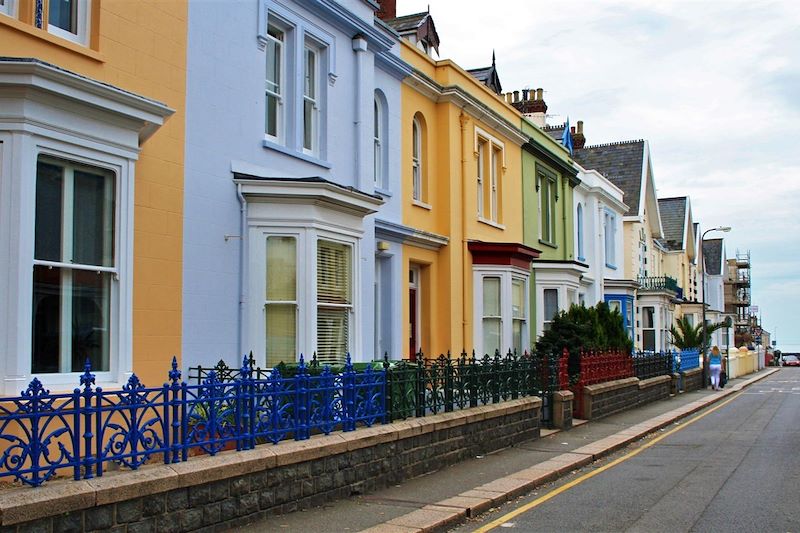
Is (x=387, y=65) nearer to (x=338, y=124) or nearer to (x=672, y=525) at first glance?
(x=338, y=124)

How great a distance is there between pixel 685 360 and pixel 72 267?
1151 inches

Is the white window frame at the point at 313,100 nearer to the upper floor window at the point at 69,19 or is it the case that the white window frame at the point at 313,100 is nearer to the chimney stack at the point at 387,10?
the upper floor window at the point at 69,19

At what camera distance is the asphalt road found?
29.8ft

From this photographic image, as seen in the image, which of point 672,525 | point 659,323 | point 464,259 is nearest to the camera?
point 672,525

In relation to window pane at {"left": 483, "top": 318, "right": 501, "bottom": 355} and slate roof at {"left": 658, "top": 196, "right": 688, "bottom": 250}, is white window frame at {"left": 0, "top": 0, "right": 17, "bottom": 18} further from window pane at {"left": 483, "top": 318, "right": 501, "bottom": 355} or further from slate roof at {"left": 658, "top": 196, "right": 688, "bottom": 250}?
slate roof at {"left": 658, "top": 196, "right": 688, "bottom": 250}

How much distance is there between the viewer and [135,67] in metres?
10.3

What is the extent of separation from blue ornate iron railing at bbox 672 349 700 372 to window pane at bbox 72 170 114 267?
25550 millimetres

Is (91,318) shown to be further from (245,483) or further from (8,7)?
(8,7)

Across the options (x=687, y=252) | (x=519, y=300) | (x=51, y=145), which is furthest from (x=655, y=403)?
(x=687, y=252)

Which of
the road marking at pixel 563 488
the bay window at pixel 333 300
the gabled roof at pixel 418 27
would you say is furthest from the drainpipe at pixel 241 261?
the gabled roof at pixel 418 27

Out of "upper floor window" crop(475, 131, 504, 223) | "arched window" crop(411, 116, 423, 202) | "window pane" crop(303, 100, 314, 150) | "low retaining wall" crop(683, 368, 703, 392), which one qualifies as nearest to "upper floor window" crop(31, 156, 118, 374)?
"window pane" crop(303, 100, 314, 150)

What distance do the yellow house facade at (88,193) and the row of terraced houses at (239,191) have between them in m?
0.02

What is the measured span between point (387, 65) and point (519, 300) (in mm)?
7577

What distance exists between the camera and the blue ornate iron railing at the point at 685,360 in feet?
104
